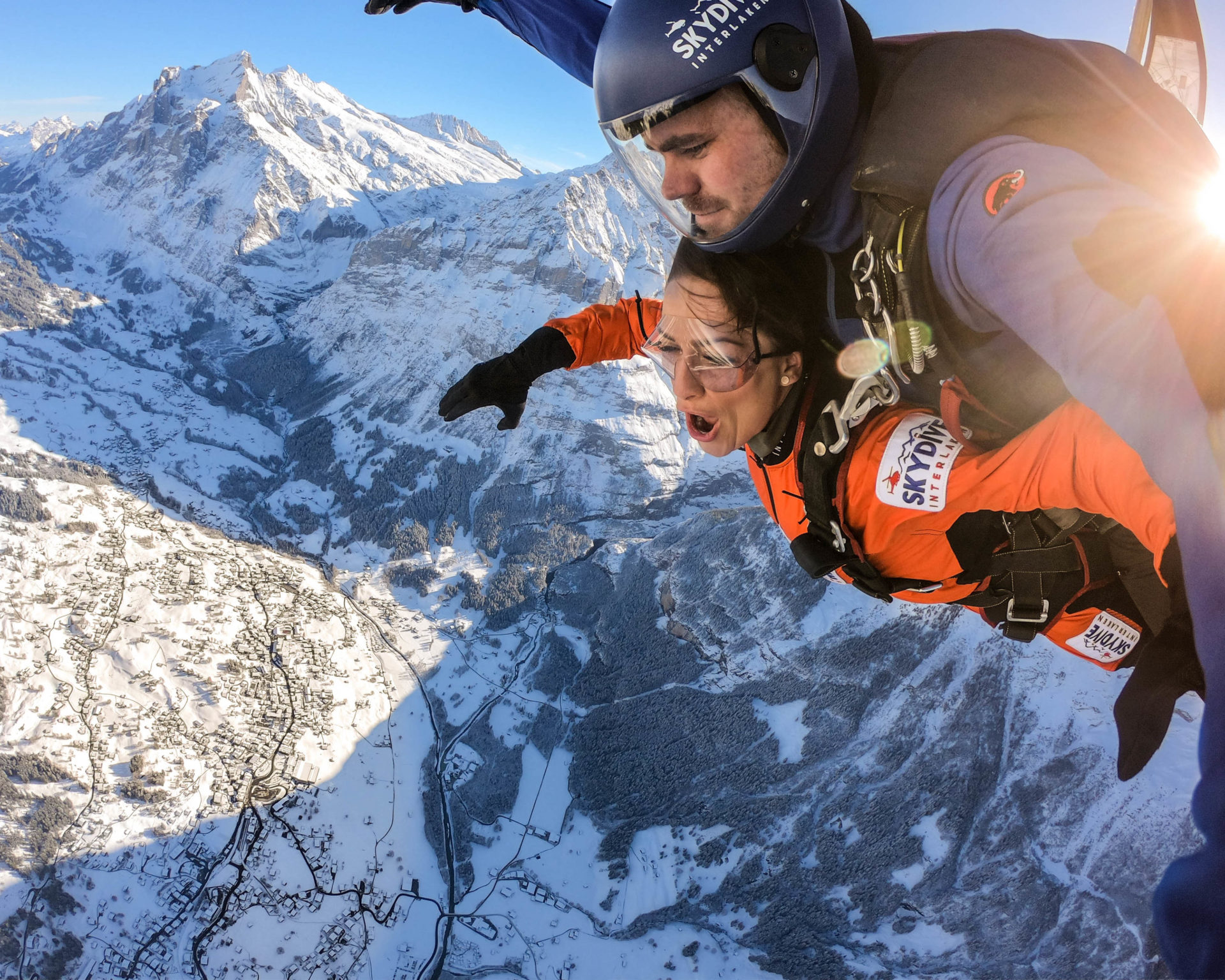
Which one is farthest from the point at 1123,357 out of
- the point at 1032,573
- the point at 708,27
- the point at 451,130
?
the point at 451,130

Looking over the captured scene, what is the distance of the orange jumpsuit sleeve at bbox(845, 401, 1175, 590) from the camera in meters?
1.81

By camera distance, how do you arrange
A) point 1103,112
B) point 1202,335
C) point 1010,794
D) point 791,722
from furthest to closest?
point 791,722 → point 1010,794 → point 1103,112 → point 1202,335

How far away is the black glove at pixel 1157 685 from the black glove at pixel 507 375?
3987mm

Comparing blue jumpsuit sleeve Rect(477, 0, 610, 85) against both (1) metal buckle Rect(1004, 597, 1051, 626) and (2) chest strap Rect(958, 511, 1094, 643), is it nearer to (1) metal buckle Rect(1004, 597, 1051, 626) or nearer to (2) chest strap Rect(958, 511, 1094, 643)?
(2) chest strap Rect(958, 511, 1094, 643)

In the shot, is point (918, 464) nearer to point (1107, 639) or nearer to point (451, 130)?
point (1107, 639)

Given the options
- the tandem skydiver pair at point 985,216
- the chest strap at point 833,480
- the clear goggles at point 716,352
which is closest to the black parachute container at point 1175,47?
the tandem skydiver pair at point 985,216

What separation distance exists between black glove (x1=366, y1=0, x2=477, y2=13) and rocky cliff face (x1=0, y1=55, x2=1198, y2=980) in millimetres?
3649

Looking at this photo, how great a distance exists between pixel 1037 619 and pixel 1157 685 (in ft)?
3.77

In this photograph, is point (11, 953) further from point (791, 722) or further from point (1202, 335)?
point (1202, 335)

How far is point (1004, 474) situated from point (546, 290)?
77950mm

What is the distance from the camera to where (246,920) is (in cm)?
2498

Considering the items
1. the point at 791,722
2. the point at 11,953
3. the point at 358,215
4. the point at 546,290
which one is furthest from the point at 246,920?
the point at 358,215

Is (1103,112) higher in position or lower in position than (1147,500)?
higher

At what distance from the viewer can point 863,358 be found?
8.23 ft
